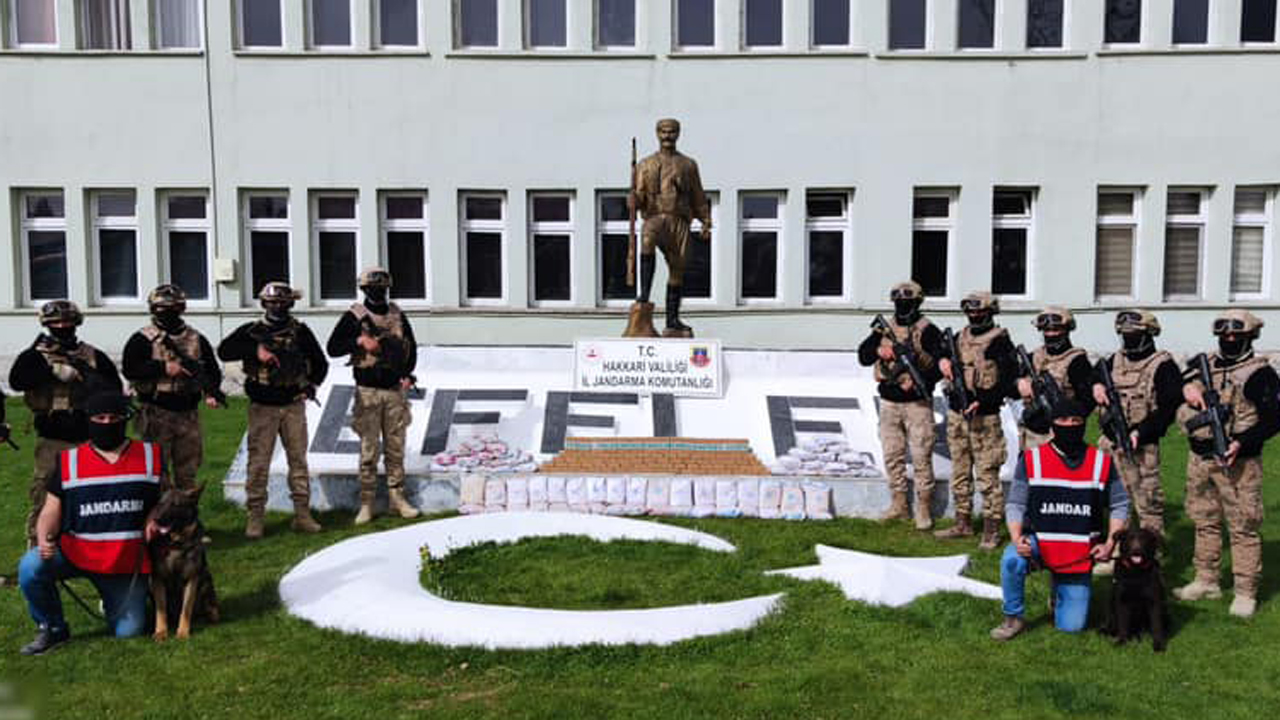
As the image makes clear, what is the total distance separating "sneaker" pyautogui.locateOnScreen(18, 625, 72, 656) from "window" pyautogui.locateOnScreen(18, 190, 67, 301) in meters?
12.5

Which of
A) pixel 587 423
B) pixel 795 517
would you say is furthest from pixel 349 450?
pixel 795 517

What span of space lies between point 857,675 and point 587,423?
558 centimetres

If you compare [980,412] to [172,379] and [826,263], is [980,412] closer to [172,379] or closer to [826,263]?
[172,379]

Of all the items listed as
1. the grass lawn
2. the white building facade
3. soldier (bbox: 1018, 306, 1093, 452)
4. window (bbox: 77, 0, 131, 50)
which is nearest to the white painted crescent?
the grass lawn

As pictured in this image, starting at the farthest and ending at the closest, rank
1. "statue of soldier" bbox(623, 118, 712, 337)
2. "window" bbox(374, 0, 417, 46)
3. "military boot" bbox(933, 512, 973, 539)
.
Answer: "window" bbox(374, 0, 417, 46) → "statue of soldier" bbox(623, 118, 712, 337) → "military boot" bbox(933, 512, 973, 539)

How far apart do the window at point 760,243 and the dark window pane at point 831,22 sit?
99.0 inches

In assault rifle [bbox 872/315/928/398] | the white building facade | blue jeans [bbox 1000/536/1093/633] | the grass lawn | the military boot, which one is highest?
the white building facade

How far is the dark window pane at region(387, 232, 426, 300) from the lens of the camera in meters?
18.8

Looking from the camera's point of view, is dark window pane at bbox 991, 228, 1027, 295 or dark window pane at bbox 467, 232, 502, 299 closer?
dark window pane at bbox 991, 228, 1027, 295

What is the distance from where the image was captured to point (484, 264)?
1895cm

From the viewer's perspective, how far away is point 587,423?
11891mm

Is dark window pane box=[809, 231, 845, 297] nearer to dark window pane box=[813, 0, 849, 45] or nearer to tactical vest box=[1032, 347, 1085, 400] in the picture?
dark window pane box=[813, 0, 849, 45]

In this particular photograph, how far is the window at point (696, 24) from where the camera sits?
1852 centimetres

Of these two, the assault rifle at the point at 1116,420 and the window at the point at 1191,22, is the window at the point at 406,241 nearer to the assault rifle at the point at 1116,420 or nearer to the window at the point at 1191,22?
the window at the point at 1191,22
